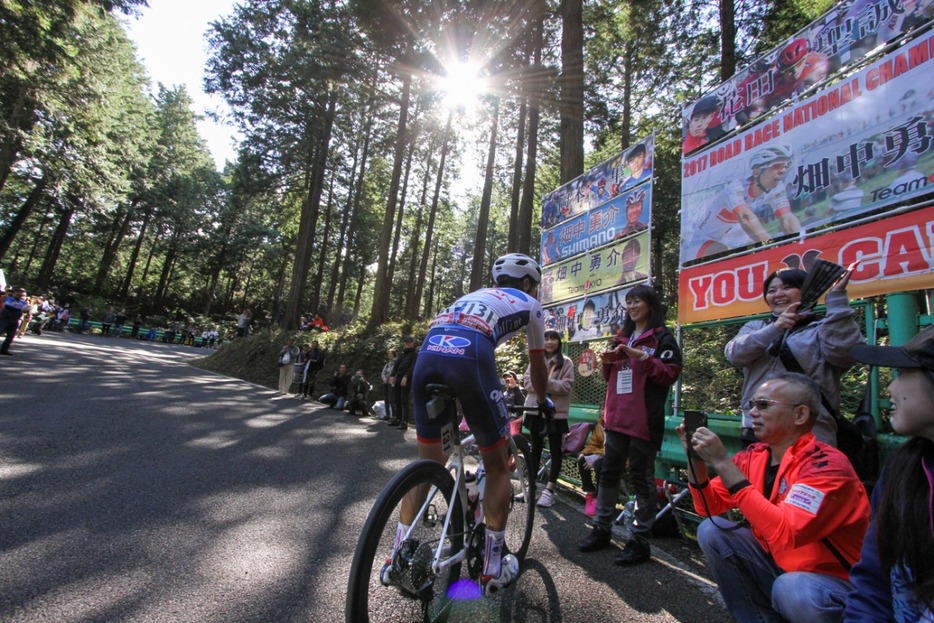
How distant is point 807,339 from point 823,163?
2.14 meters

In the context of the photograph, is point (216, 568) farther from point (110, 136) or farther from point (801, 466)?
point (110, 136)

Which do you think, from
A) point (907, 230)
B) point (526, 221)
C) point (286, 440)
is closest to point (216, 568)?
point (286, 440)

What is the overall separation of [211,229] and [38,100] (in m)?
23.0

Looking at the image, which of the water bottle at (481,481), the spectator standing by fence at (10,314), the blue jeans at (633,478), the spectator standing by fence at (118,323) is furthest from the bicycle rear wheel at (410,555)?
the spectator standing by fence at (118,323)

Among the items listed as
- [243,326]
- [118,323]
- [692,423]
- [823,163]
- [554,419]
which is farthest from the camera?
[118,323]

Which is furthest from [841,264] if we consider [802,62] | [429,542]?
[429,542]

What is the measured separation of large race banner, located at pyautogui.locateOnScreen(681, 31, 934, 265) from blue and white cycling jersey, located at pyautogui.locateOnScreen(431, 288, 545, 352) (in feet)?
9.99

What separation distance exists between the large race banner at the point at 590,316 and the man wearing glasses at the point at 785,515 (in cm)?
367

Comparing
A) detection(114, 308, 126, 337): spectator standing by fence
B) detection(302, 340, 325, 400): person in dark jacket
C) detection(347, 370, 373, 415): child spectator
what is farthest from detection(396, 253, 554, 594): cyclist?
detection(114, 308, 126, 337): spectator standing by fence

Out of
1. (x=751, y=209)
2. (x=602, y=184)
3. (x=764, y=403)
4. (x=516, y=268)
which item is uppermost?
(x=602, y=184)

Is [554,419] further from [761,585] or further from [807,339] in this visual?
[761,585]

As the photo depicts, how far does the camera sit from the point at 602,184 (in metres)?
6.89

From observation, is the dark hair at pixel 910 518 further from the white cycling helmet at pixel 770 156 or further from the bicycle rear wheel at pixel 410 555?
the white cycling helmet at pixel 770 156

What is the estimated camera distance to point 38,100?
20.8 meters
